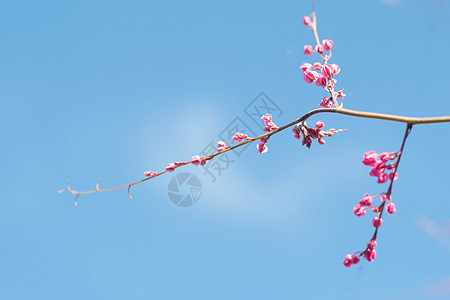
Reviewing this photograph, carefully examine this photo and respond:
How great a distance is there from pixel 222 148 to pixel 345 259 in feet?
3.52

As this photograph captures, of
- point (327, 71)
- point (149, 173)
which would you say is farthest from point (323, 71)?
point (149, 173)

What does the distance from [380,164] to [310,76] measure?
0.89m

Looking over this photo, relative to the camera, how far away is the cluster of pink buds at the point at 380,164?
2.19 m

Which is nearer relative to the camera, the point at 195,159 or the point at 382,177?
the point at 382,177

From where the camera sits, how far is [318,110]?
218 cm

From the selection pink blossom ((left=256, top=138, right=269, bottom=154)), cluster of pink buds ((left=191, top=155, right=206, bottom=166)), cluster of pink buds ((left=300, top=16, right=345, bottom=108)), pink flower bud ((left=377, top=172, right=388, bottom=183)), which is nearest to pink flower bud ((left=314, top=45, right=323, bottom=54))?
cluster of pink buds ((left=300, top=16, right=345, bottom=108))

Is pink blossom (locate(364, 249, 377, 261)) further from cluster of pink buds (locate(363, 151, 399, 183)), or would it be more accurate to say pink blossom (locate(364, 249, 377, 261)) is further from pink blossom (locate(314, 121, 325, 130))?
pink blossom (locate(314, 121, 325, 130))

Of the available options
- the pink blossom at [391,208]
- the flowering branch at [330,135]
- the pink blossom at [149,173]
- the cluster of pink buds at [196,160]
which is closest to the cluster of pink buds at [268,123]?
the flowering branch at [330,135]

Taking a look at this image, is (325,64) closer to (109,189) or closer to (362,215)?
(362,215)

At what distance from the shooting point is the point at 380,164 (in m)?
2.21

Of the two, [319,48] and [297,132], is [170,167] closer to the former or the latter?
[297,132]

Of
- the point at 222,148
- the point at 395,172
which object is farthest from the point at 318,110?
the point at 222,148

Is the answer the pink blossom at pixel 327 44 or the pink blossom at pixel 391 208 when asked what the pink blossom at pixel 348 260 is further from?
Result: the pink blossom at pixel 327 44

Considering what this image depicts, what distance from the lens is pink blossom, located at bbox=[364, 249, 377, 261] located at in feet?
7.04
